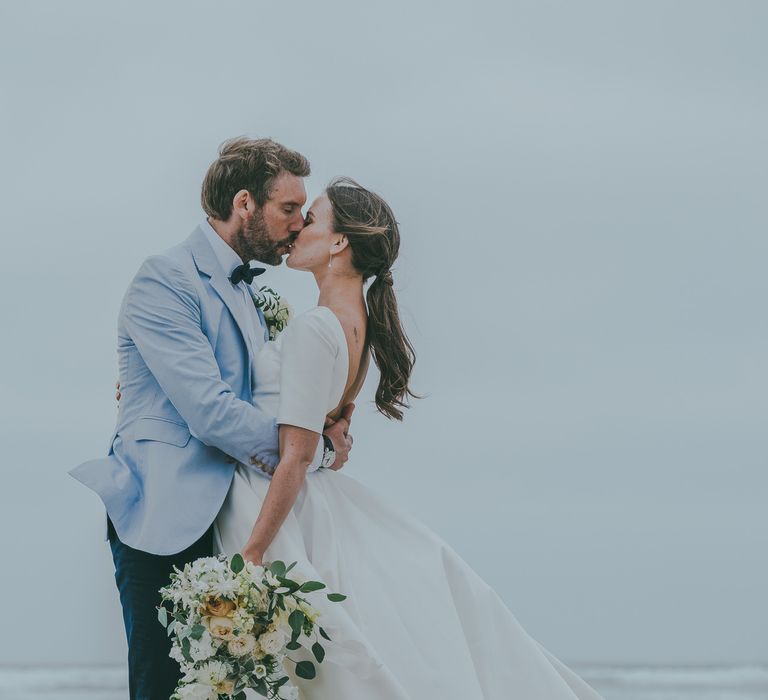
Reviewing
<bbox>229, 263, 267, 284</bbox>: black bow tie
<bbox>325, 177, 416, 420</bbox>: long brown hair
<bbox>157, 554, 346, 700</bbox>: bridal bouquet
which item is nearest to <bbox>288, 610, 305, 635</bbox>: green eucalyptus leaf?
<bbox>157, 554, 346, 700</bbox>: bridal bouquet

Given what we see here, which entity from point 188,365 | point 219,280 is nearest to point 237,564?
point 188,365

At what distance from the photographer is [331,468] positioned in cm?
372

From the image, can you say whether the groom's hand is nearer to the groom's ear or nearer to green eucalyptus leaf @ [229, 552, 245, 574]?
green eucalyptus leaf @ [229, 552, 245, 574]

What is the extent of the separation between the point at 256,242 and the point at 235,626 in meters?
1.22

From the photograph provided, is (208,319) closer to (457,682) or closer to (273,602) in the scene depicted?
(273,602)

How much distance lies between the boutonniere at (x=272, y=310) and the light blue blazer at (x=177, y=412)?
473mm

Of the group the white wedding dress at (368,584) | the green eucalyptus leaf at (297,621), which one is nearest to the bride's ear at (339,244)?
the white wedding dress at (368,584)

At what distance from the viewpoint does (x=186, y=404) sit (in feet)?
11.0

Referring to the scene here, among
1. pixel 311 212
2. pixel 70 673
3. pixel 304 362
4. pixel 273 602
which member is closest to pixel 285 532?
pixel 273 602

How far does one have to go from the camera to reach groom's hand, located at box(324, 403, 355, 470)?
3648mm

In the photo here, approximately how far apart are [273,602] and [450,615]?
1.89 feet

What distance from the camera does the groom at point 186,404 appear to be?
11.0 ft

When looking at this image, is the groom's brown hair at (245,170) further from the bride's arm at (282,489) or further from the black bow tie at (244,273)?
the bride's arm at (282,489)

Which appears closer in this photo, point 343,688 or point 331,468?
point 343,688
